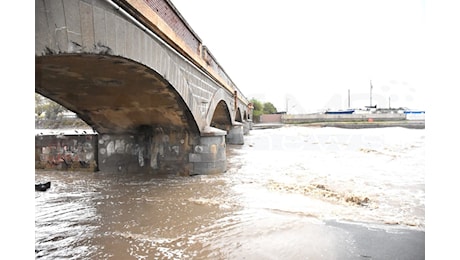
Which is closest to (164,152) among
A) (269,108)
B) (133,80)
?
(133,80)

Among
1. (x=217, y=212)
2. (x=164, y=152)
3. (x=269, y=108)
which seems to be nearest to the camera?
(x=217, y=212)

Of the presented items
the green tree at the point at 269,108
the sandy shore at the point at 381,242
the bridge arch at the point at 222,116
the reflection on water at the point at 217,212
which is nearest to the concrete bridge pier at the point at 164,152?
the reflection on water at the point at 217,212

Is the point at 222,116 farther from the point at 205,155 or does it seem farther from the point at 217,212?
A: the point at 217,212

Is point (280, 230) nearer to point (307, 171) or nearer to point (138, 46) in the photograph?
point (138, 46)

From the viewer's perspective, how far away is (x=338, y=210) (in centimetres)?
474

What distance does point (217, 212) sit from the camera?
480 cm

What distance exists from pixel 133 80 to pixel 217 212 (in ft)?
9.62

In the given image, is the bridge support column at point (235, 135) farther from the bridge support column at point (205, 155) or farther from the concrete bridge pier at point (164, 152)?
the bridge support column at point (205, 155)

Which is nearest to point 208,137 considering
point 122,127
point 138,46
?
point 122,127

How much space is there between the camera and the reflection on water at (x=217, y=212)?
338 centimetres

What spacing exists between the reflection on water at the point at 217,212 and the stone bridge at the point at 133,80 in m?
0.72

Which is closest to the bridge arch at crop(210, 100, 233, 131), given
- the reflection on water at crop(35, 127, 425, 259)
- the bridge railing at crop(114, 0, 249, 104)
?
the bridge railing at crop(114, 0, 249, 104)

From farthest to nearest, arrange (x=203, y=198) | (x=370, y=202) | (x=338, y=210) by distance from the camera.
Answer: (x=203, y=198) < (x=370, y=202) < (x=338, y=210)
